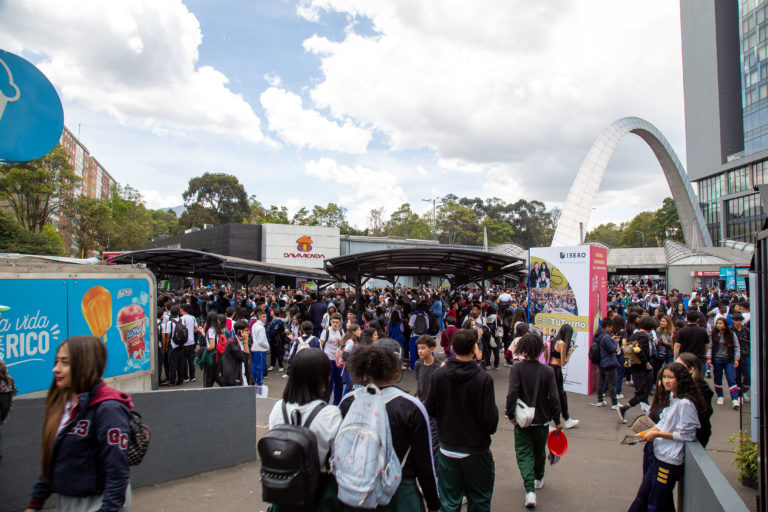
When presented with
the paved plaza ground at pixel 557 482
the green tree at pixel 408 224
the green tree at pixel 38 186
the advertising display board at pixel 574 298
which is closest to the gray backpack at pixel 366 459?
the paved plaza ground at pixel 557 482

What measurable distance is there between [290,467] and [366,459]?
356 millimetres

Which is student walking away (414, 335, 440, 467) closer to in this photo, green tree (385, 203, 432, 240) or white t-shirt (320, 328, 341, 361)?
white t-shirt (320, 328, 341, 361)

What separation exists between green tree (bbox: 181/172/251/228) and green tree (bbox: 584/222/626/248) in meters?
69.7

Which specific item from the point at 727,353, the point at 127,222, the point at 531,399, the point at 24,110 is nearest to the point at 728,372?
the point at 727,353

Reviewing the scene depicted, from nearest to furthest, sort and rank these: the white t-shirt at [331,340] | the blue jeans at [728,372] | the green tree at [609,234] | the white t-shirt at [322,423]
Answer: the white t-shirt at [322,423]
the white t-shirt at [331,340]
the blue jeans at [728,372]
the green tree at [609,234]

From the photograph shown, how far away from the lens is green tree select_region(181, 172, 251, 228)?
69.3 m

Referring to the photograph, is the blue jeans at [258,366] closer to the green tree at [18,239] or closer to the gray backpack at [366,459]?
the gray backpack at [366,459]

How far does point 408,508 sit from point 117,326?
574 centimetres

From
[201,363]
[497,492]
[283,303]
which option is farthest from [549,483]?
[283,303]

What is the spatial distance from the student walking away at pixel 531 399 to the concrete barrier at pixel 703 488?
1110mm

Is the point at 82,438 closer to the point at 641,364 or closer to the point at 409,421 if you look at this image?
the point at 409,421

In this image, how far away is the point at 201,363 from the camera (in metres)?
7.61

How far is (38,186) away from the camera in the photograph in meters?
36.5

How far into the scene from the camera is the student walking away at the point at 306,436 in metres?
2.15
